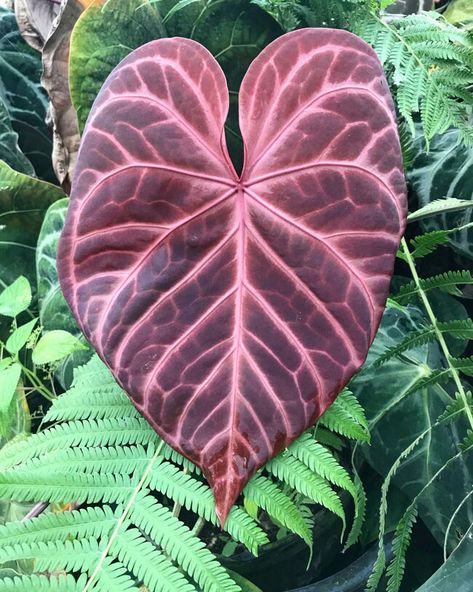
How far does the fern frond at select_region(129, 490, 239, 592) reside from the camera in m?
0.46

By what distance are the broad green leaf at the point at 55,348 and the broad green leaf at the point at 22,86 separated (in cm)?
56

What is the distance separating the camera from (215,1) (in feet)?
2.32

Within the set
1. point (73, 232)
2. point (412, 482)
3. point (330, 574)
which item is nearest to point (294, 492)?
point (412, 482)

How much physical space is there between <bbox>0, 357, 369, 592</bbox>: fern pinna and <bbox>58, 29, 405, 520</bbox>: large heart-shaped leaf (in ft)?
0.10

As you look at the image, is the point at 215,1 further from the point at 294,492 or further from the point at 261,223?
the point at 294,492

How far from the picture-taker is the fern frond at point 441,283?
65cm

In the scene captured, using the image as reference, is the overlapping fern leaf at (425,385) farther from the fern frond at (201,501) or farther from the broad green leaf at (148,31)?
the broad green leaf at (148,31)

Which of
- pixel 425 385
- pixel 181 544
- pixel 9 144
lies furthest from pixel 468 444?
pixel 9 144

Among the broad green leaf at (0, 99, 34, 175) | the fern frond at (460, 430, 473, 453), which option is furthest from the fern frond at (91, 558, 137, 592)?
the broad green leaf at (0, 99, 34, 175)

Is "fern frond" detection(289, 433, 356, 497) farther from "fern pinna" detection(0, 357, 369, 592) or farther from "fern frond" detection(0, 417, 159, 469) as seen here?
"fern frond" detection(0, 417, 159, 469)

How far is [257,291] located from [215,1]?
15.4 inches

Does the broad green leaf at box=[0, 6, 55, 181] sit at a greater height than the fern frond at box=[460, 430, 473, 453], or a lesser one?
greater

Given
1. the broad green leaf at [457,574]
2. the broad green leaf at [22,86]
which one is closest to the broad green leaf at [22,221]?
the broad green leaf at [22,86]

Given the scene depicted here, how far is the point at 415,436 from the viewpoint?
2.40 feet
